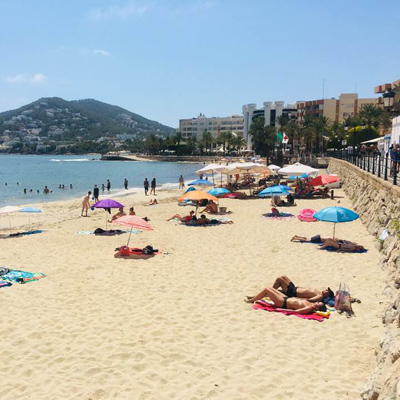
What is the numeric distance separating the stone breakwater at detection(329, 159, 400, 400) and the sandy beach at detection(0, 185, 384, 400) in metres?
0.32

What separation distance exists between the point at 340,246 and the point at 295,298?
4.88 meters

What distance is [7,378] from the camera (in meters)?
5.90

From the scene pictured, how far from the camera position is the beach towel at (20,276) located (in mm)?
10320

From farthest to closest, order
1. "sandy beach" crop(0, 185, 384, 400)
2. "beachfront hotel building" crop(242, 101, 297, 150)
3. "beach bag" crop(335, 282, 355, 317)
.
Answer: "beachfront hotel building" crop(242, 101, 297, 150) < "beach bag" crop(335, 282, 355, 317) < "sandy beach" crop(0, 185, 384, 400)

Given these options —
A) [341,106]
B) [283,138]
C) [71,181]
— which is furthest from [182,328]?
[341,106]

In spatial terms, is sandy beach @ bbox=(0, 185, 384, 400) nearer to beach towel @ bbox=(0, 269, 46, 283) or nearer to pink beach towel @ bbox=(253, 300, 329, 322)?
pink beach towel @ bbox=(253, 300, 329, 322)

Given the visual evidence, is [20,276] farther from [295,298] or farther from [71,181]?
[71,181]

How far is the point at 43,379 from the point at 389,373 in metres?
4.42

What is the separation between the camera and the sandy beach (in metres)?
5.71

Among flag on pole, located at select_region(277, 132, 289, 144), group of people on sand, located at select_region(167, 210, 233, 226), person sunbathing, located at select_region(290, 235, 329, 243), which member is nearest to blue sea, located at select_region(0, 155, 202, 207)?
flag on pole, located at select_region(277, 132, 289, 144)

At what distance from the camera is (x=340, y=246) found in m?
12.7

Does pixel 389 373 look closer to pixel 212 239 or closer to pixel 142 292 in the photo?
pixel 142 292

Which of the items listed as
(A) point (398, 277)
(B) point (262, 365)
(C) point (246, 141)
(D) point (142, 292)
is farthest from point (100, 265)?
(C) point (246, 141)

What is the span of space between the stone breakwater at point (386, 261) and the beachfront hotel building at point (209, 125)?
142853mm
